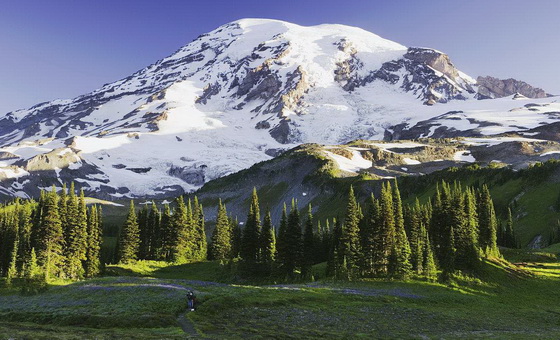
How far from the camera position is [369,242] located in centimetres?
6950

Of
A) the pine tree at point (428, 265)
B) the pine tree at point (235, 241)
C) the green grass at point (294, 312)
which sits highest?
the pine tree at point (235, 241)

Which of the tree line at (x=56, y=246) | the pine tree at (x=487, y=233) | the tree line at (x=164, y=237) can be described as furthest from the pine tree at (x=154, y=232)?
the pine tree at (x=487, y=233)

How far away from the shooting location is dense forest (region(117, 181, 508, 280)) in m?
69.4

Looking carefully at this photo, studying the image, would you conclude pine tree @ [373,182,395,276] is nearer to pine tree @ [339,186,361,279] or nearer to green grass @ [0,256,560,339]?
pine tree @ [339,186,361,279]

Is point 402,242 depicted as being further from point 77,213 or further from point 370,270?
point 77,213

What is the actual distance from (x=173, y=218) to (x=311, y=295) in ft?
206

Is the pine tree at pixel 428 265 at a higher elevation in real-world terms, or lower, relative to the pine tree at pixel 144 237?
lower

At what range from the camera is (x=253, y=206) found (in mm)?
95312

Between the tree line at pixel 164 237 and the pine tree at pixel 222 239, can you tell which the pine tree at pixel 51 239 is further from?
the pine tree at pixel 222 239

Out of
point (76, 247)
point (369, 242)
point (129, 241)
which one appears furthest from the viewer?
point (129, 241)

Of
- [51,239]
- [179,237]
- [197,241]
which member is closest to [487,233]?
[179,237]

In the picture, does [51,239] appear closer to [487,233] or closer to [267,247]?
[267,247]

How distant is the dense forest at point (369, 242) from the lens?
6938 cm

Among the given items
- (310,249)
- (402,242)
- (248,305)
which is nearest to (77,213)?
(310,249)
